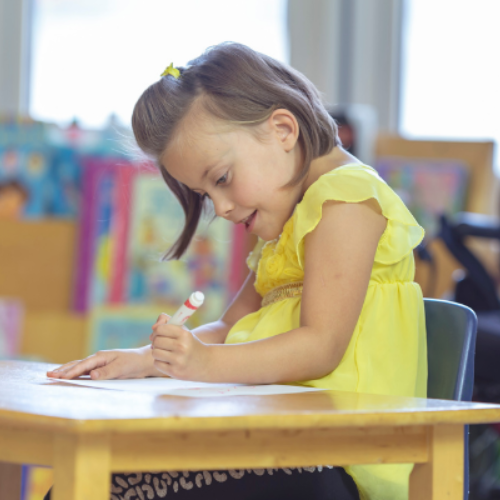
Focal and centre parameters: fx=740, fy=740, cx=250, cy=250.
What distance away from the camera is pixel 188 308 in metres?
0.73

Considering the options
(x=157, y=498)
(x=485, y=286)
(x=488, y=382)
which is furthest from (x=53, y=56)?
(x=157, y=498)

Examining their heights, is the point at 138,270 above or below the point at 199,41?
below

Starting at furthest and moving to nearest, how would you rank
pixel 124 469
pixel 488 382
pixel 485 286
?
1. pixel 485 286
2. pixel 488 382
3. pixel 124 469

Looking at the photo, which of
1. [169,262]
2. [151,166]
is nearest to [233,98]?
[151,166]

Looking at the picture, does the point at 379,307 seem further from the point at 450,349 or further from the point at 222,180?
the point at 222,180

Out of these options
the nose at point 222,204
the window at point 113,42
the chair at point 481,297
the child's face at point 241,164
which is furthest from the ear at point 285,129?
the window at point 113,42

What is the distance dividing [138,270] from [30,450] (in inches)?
73.6

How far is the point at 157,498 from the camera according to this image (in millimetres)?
749

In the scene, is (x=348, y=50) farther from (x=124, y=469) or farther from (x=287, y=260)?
(x=124, y=469)

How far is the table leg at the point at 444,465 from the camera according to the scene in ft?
2.03

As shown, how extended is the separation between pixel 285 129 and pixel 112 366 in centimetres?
38

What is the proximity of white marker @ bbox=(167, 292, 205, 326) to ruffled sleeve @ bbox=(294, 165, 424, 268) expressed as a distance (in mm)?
196

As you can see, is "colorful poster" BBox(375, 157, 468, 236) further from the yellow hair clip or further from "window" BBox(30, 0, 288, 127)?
the yellow hair clip

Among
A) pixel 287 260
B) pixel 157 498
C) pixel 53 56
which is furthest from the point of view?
pixel 53 56
